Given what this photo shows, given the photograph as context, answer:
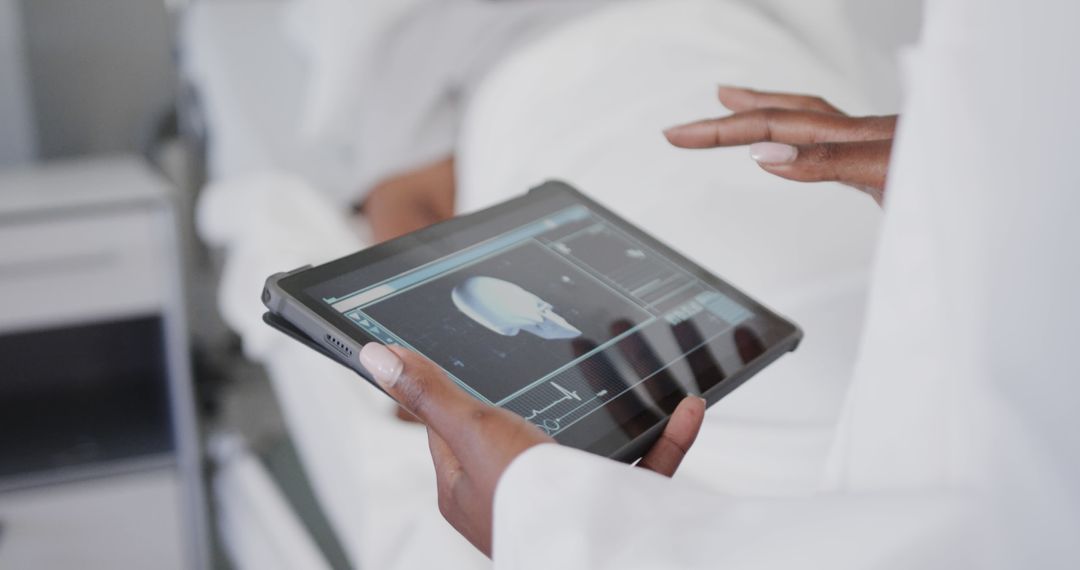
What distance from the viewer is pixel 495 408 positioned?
1.35 feet

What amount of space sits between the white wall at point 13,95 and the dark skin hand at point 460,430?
1.18 m

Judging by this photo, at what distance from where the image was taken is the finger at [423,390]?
40cm

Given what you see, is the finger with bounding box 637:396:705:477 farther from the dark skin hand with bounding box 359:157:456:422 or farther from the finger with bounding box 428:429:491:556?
the dark skin hand with bounding box 359:157:456:422

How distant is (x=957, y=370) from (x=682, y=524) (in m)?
0.12

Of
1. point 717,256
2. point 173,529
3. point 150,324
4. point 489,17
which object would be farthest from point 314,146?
point 717,256

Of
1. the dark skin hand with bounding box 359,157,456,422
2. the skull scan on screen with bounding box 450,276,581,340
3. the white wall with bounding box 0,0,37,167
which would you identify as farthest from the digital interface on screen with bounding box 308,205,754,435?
the white wall with bounding box 0,0,37,167

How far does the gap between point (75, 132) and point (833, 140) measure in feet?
4.12

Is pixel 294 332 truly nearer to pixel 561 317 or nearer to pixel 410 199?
pixel 561 317

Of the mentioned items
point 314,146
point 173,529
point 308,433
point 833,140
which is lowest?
point 173,529

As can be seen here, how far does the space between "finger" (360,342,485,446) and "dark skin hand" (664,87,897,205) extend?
22cm

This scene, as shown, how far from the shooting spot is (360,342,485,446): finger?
1.32 feet

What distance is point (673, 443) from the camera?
46 cm

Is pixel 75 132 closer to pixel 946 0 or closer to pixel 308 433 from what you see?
pixel 308 433

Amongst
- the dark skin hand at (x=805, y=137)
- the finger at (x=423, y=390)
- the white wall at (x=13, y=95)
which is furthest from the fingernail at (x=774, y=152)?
the white wall at (x=13, y=95)
